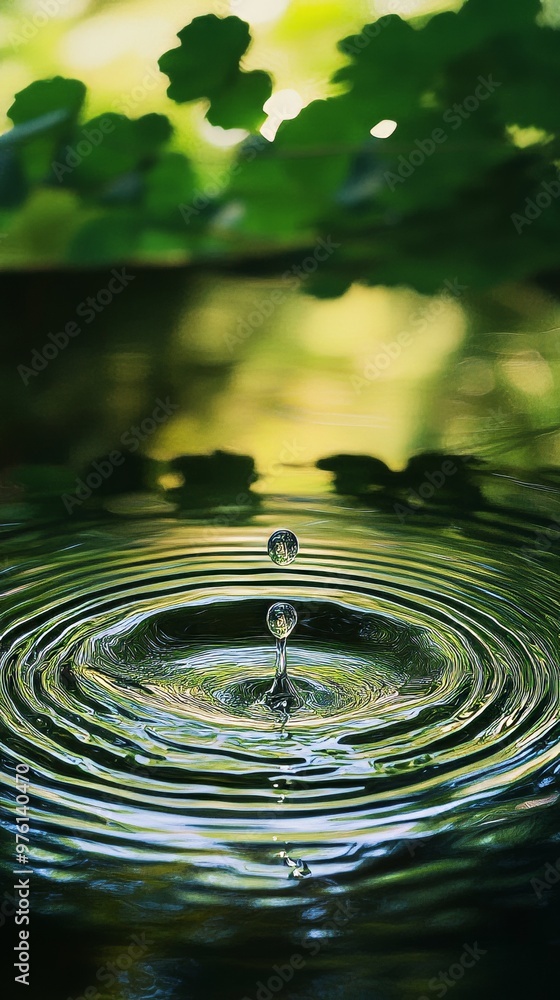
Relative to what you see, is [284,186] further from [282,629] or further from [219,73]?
[282,629]

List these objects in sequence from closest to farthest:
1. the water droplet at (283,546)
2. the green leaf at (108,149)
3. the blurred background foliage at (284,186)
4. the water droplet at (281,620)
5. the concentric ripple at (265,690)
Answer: the concentric ripple at (265,690)
the water droplet at (281,620)
the water droplet at (283,546)
the blurred background foliage at (284,186)
the green leaf at (108,149)

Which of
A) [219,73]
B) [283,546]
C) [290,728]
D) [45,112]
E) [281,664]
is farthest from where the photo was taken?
[45,112]

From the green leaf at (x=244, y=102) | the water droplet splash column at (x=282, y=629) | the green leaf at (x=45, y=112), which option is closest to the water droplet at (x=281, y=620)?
the water droplet splash column at (x=282, y=629)

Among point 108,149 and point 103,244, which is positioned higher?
point 108,149

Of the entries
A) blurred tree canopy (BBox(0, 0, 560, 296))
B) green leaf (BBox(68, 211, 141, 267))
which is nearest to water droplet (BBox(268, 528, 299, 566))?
blurred tree canopy (BBox(0, 0, 560, 296))

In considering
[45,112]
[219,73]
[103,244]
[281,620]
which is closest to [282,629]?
[281,620]

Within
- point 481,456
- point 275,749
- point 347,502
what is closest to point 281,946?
point 275,749

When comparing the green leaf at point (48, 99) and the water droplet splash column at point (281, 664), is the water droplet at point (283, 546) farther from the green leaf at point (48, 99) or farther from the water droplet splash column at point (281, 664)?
the green leaf at point (48, 99)

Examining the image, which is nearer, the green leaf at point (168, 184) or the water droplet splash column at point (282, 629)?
the water droplet splash column at point (282, 629)
